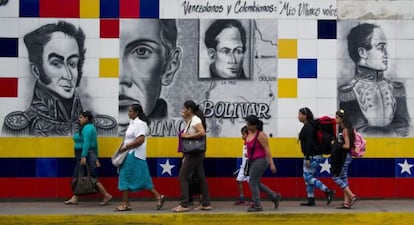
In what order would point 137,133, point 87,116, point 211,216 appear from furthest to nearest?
1. point 87,116
2. point 137,133
3. point 211,216

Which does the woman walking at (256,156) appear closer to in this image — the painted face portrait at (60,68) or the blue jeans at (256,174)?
the blue jeans at (256,174)

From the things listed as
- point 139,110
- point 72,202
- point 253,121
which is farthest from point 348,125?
point 72,202

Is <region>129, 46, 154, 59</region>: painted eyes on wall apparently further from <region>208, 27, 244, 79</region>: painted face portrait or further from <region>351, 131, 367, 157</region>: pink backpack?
<region>351, 131, 367, 157</region>: pink backpack

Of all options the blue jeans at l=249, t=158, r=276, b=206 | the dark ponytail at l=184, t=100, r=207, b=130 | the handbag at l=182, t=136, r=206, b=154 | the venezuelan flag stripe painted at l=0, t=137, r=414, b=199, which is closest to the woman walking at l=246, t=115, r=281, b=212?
the blue jeans at l=249, t=158, r=276, b=206

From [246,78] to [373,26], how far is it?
242cm

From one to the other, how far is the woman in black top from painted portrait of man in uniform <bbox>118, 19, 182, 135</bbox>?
7.84ft

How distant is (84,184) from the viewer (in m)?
11.3

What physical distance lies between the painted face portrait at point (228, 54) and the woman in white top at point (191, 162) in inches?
52.3

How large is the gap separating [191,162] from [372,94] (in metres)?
3.56

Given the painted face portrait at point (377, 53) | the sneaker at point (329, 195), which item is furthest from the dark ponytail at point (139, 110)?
the painted face portrait at point (377, 53)

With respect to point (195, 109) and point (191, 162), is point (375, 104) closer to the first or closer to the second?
point (195, 109)

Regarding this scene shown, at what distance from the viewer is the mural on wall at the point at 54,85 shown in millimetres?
11984

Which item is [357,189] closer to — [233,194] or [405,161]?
[405,161]

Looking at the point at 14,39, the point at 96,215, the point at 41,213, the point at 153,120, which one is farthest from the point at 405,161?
the point at 14,39
